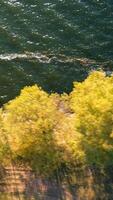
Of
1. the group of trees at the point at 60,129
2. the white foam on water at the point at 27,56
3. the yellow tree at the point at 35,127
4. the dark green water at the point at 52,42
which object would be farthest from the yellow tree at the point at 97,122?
the white foam on water at the point at 27,56

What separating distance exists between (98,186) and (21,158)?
12.5 meters

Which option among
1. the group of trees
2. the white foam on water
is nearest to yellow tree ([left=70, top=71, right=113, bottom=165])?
the group of trees

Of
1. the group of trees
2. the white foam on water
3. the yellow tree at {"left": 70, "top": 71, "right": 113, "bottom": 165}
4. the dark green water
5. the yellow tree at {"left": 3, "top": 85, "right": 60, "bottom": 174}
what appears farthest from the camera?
the white foam on water

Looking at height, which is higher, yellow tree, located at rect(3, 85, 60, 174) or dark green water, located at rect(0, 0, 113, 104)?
dark green water, located at rect(0, 0, 113, 104)

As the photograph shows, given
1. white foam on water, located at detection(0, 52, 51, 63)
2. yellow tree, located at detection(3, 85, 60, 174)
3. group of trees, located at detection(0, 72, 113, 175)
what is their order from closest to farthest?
group of trees, located at detection(0, 72, 113, 175), yellow tree, located at detection(3, 85, 60, 174), white foam on water, located at detection(0, 52, 51, 63)

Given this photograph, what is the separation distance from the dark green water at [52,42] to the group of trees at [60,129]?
1724cm

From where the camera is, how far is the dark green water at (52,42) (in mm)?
117312

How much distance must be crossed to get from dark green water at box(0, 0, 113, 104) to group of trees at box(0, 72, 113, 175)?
17238 mm

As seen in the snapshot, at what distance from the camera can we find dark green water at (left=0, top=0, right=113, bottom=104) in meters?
117

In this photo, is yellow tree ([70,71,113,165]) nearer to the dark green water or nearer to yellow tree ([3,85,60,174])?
yellow tree ([3,85,60,174])

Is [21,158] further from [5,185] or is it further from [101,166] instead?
[101,166]

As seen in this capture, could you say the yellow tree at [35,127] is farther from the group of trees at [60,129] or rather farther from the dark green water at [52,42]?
the dark green water at [52,42]

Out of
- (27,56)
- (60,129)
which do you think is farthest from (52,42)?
(60,129)

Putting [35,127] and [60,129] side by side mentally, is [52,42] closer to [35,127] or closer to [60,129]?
[60,129]
